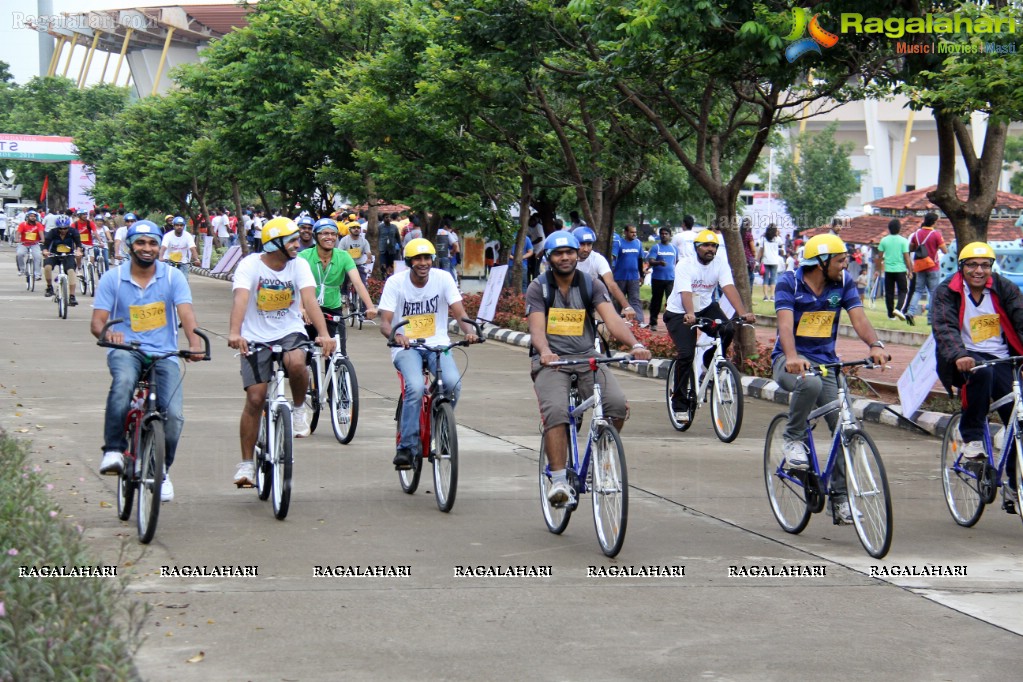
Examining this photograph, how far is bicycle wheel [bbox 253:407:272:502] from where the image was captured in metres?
8.76

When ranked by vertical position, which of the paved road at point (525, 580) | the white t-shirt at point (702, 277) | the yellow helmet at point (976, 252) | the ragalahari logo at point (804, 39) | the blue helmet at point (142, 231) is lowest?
the paved road at point (525, 580)

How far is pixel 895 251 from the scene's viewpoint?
958 inches

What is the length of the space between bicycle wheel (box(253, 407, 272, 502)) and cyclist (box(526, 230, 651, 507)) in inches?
68.4

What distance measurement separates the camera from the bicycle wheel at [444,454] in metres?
8.63

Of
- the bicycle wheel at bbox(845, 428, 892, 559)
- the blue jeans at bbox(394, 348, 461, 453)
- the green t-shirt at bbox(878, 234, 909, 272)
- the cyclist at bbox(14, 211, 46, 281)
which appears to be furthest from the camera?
the cyclist at bbox(14, 211, 46, 281)

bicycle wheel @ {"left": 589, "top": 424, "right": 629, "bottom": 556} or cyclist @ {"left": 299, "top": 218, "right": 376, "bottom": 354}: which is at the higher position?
cyclist @ {"left": 299, "top": 218, "right": 376, "bottom": 354}

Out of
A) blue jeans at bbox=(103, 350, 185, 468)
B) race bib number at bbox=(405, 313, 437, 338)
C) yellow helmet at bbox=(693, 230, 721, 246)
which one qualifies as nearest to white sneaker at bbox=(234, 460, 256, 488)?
blue jeans at bbox=(103, 350, 185, 468)

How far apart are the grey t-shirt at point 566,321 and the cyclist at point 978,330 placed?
2118mm

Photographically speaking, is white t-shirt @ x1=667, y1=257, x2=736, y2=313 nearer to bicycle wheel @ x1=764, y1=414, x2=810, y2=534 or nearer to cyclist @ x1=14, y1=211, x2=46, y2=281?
bicycle wheel @ x1=764, y1=414, x2=810, y2=534

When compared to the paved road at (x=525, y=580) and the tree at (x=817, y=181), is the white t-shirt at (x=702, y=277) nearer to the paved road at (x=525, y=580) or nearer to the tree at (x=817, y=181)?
the paved road at (x=525, y=580)

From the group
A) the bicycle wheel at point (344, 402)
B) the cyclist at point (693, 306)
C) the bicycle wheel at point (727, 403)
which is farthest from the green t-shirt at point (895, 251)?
the bicycle wheel at point (344, 402)

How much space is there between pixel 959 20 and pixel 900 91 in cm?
150

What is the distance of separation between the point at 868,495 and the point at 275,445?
3365 mm

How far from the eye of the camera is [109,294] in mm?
8320
